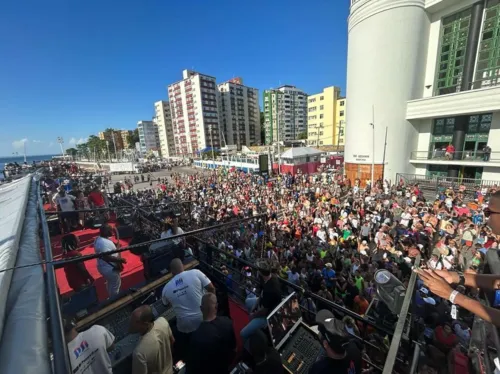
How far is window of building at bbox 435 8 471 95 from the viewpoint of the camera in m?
18.0

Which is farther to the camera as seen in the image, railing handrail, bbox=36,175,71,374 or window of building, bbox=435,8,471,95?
window of building, bbox=435,8,471,95

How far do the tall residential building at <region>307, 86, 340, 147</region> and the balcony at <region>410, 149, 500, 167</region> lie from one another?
41687 mm

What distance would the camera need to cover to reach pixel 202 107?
73812 millimetres

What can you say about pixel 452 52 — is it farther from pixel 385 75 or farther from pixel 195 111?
pixel 195 111

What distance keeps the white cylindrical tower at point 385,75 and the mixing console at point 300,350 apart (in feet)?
68.9

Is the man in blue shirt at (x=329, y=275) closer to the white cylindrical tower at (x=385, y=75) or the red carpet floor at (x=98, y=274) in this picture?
the red carpet floor at (x=98, y=274)

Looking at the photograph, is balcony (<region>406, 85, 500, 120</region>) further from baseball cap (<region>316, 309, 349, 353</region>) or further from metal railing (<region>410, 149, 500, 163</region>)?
baseball cap (<region>316, 309, 349, 353</region>)

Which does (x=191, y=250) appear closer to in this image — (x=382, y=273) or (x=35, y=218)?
(x=35, y=218)

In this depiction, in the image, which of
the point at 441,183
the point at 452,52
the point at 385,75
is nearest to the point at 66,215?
the point at 441,183

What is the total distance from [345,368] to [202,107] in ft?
259

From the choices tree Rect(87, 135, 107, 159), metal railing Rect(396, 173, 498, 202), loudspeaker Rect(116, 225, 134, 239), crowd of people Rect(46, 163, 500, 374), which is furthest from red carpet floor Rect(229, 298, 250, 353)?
tree Rect(87, 135, 107, 159)

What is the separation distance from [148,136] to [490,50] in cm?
11822

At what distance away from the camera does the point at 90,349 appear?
2131 millimetres

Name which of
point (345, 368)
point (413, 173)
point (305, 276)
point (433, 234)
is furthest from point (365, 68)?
point (345, 368)
